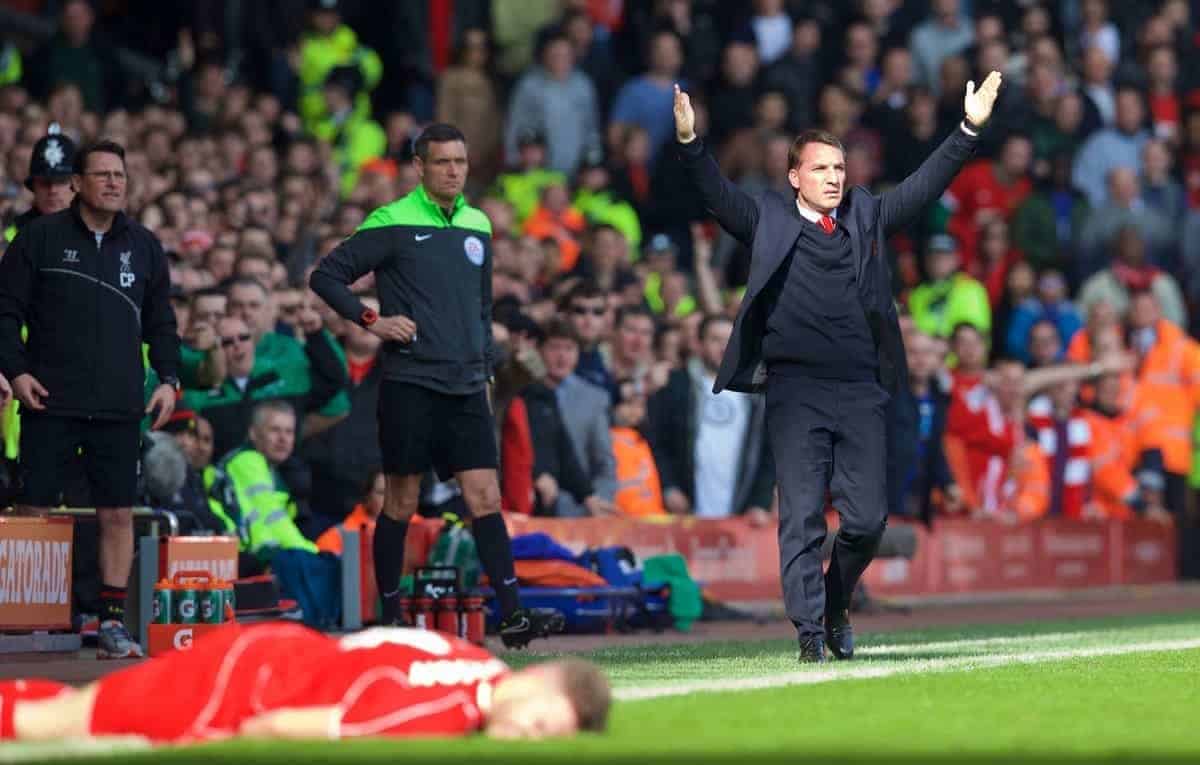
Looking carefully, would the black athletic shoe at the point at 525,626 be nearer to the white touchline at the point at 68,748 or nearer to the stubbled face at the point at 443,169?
the stubbled face at the point at 443,169

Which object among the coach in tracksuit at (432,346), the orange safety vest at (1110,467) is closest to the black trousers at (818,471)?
the coach in tracksuit at (432,346)

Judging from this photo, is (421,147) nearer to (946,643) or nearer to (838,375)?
(838,375)

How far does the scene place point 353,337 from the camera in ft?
51.3

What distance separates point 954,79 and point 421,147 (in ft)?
39.9

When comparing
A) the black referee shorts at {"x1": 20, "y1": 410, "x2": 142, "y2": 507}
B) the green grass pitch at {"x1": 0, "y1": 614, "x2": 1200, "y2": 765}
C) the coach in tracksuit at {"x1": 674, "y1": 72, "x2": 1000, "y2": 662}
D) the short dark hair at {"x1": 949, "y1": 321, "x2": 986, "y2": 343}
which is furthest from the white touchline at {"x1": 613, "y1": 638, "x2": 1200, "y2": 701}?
the short dark hair at {"x1": 949, "y1": 321, "x2": 986, "y2": 343}

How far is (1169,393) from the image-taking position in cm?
2169

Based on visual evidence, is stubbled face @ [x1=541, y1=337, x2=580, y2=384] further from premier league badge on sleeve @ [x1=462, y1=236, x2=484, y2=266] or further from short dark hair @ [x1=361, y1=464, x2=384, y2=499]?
premier league badge on sleeve @ [x1=462, y1=236, x2=484, y2=266]

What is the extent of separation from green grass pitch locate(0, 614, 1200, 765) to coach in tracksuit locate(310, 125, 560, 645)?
1.05 meters

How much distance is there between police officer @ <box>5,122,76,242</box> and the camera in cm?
1262

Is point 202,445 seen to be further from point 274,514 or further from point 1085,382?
point 1085,382

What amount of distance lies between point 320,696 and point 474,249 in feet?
18.1

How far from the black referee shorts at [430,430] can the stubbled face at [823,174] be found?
2.25m

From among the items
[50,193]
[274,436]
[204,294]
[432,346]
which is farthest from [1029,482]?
[50,193]

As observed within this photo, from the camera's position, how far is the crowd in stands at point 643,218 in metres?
15.1
